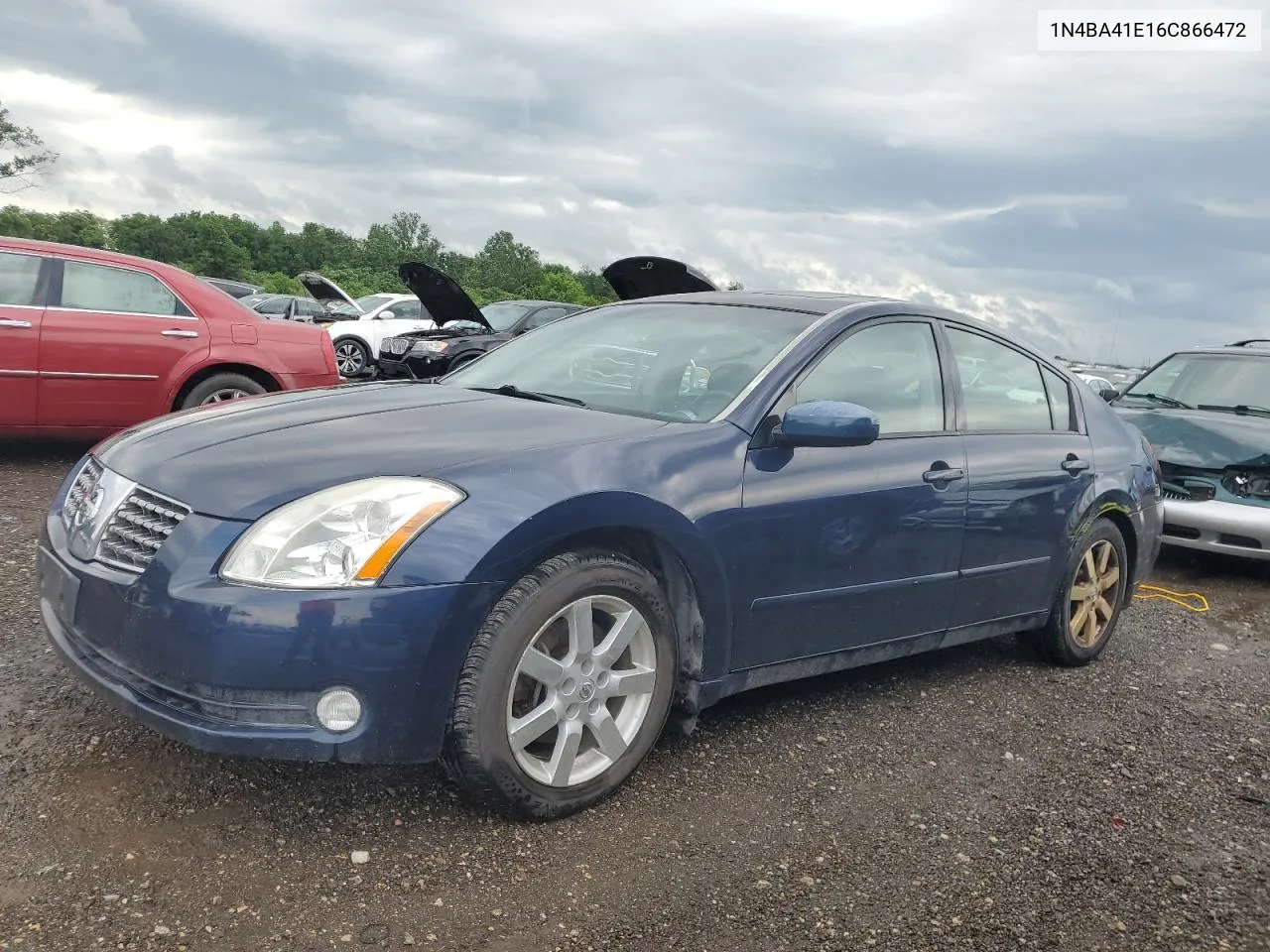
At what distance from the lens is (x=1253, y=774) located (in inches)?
143

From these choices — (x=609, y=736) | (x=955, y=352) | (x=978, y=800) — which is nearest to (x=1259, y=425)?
(x=955, y=352)

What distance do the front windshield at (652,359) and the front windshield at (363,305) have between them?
13908 mm

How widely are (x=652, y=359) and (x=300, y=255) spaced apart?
4071 inches

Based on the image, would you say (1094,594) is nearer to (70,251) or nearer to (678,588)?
(678,588)

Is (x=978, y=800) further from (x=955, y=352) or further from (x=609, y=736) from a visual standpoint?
(x=955, y=352)

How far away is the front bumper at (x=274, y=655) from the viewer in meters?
2.45

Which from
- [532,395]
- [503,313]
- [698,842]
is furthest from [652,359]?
[503,313]

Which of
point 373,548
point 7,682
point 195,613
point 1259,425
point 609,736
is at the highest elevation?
point 1259,425

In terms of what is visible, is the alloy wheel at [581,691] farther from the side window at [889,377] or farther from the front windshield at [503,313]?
the front windshield at [503,313]

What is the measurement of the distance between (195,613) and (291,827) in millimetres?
649

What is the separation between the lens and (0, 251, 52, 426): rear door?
21.6ft

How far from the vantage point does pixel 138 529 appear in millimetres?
2678

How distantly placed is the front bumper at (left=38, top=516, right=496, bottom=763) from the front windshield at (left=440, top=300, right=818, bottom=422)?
41.9 inches

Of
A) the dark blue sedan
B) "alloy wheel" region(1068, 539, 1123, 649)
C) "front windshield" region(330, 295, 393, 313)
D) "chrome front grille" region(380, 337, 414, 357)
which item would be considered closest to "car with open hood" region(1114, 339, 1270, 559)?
"alloy wheel" region(1068, 539, 1123, 649)
